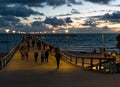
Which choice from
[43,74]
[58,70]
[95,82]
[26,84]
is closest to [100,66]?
[58,70]

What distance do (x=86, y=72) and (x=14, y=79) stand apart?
7.26 meters

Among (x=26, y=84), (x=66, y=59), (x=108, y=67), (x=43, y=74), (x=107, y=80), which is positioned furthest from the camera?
(x=66, y=59)

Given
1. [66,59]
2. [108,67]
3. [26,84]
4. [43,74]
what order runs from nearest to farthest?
1. [26,84]
2. [43,74]
3. [108,67]
4. [66,59]

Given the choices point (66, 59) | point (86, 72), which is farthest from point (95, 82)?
point (66, 59)

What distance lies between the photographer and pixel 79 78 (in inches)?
1117

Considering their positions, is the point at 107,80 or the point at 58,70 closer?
the point at 107,80

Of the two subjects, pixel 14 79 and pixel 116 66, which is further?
pixel 116 66

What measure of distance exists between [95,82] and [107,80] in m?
1.59

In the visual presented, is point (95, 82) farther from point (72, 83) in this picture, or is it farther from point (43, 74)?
point (43, 74)

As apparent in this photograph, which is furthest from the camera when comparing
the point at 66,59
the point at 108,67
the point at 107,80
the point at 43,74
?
the point at 66,59

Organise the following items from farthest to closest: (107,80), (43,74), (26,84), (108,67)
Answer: (108,67) < (43,74) < (107,80) < (26,84)

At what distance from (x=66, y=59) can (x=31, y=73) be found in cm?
1295

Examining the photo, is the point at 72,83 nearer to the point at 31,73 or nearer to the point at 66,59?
the point at 31,73

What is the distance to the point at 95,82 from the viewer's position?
26.0 m
